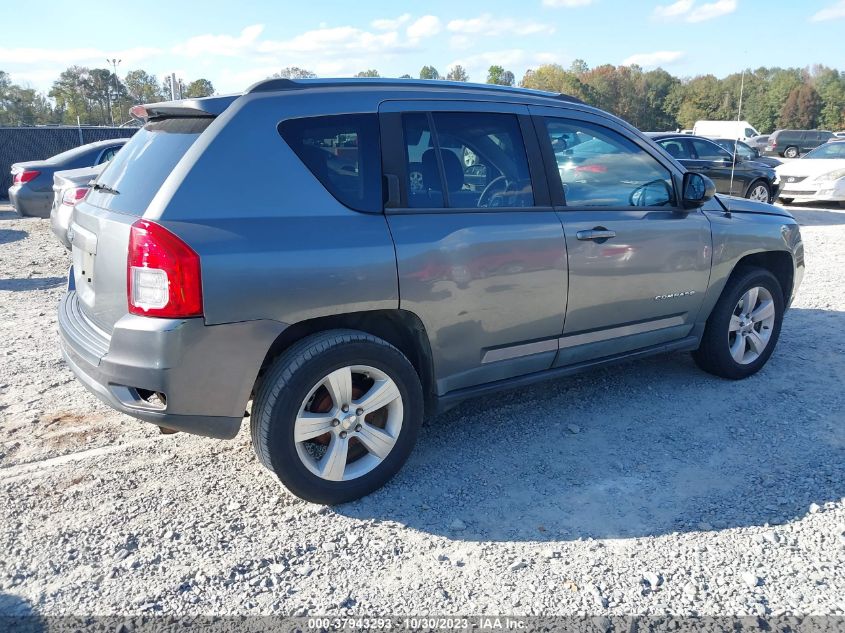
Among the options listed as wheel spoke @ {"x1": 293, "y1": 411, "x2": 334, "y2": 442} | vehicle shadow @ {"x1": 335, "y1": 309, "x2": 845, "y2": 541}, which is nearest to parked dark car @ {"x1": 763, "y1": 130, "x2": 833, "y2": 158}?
vehicle shadow @ {"x1": 335, "y1": 309, "x2": 845, "y2": 541}

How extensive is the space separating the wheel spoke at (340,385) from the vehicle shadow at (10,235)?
10.4 m

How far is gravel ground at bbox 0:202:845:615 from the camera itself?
2717 mm

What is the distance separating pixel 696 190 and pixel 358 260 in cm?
242

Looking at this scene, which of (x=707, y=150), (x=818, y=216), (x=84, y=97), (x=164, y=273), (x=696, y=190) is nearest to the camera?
(x=164, y=273)

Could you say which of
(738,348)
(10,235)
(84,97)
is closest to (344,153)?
(738,348)

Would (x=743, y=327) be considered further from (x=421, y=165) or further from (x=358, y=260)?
(x=358, y=260)

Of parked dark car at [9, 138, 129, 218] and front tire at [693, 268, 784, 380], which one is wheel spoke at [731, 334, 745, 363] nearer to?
front tire at [693, 268, 784, 380]

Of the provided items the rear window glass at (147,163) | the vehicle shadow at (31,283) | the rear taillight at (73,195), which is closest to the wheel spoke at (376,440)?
the rear window glass at (147,163)

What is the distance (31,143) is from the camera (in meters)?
20.2

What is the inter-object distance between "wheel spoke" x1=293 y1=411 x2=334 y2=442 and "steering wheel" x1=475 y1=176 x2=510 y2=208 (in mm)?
1375

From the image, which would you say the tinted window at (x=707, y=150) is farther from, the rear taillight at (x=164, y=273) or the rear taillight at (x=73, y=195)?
the rear taillight at (x=164, y=273)

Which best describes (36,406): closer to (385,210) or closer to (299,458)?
(299,458)

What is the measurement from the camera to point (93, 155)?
12070 mm

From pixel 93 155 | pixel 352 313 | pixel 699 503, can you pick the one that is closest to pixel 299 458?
pixel 352 313
